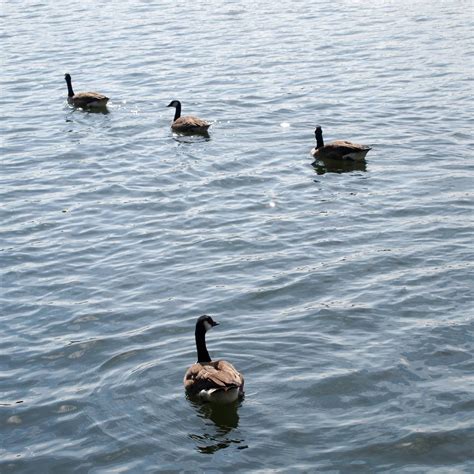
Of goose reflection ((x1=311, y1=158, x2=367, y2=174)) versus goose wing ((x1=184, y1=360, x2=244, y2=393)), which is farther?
goose reflection ((x1=311, y1=158, x2=367, y2=174))

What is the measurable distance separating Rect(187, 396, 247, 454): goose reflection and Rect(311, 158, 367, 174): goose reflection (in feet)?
40.1

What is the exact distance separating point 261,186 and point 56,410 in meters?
11.1

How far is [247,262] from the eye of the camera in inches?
840

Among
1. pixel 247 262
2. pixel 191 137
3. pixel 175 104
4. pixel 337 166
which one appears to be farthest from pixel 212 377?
pixel 175 104

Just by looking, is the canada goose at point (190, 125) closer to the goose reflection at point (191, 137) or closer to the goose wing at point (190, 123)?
the goose wing at point (190, 123)

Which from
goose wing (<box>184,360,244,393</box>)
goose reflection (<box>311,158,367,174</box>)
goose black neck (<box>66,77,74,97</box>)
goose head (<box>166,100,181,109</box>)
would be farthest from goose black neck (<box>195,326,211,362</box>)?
goose black neck (<box>66,77,74,97</box>)

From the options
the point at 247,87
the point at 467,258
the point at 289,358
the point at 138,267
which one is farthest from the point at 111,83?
the point at 289,358

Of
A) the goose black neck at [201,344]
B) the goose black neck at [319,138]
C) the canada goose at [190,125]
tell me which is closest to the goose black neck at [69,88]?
the canada goose at [190,125]

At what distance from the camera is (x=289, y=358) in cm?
1709

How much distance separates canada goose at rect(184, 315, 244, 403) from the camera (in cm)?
1547

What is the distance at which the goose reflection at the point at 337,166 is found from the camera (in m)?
27.1

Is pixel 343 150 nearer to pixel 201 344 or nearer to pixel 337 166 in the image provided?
pixel 337 166

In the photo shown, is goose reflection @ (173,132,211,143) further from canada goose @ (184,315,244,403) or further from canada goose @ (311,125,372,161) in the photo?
canada goose @ (184,315,244,403)

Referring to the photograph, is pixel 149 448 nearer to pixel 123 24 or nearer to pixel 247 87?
pixel 247 87
